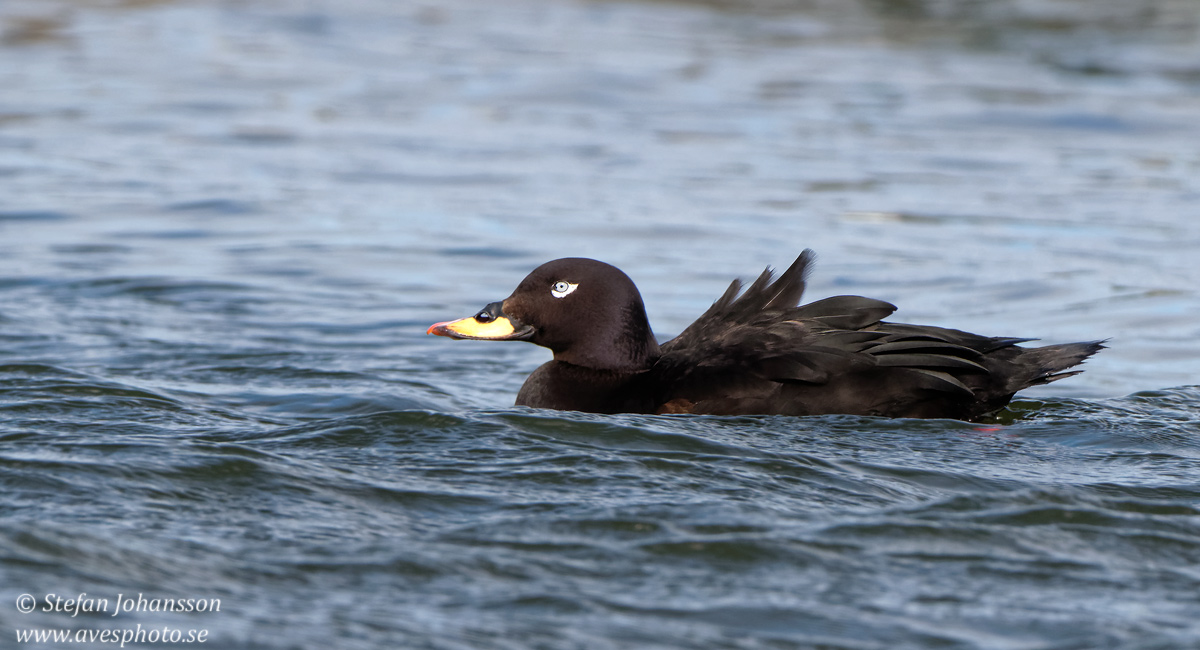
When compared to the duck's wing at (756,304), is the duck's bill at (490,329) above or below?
below

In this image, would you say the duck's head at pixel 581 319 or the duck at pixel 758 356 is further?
the duck's head at pixel 581 319

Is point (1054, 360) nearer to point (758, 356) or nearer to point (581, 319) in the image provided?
point (758, 356)

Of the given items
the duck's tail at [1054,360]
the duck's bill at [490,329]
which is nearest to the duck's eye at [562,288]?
the duck's bill at [490,329]

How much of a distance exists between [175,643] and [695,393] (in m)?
2.56

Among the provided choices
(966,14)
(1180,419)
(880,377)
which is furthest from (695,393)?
(966,14)

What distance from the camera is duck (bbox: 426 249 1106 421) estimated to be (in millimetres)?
5547

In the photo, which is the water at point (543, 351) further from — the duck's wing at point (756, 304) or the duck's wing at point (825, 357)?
the duck's wing at point (756, 304)

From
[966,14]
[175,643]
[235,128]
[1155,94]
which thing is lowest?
[175,643]

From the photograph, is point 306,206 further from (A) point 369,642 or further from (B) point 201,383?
(A) point 369,642

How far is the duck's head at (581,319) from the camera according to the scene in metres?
6.01

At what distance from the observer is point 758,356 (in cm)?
561

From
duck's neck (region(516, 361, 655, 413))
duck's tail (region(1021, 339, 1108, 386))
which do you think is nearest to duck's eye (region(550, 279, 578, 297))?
duck's neck (region(516, 361, 655, 413))

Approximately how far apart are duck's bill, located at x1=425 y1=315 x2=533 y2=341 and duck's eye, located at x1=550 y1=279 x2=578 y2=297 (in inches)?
7.0

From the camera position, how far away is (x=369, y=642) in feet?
11.5
